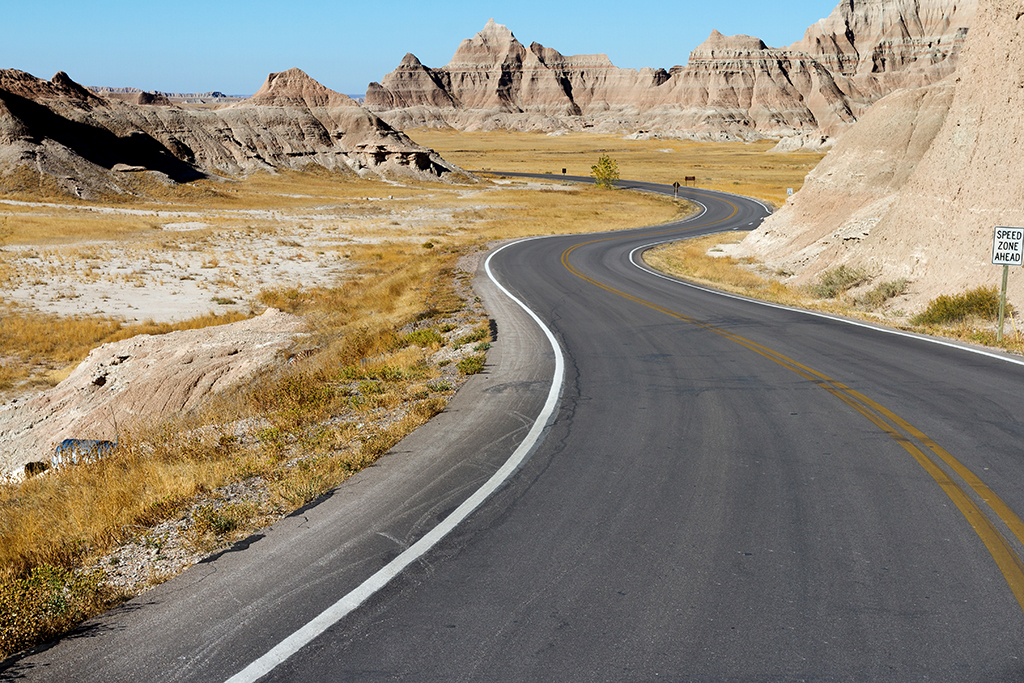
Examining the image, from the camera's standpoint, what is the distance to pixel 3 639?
4312mm

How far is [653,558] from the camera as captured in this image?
5.37m

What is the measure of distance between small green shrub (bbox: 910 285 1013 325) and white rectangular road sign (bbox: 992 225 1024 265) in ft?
10.5

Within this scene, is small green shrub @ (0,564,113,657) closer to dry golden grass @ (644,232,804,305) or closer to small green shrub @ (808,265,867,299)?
dry golden grass @ (644,232,804,305)

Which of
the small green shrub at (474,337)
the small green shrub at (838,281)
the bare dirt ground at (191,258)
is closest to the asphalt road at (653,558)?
the small green shrub at (474,337)

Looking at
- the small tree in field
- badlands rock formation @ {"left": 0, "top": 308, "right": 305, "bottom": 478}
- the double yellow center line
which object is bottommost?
badlands rock formation @ {"left": 0, "top": 308, "right": 305, "bottom": 478}

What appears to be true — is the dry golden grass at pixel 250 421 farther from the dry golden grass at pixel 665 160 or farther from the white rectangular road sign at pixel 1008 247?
the dry golden grass at pixel 665 160

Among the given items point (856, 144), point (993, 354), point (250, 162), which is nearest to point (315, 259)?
point (856, 144)

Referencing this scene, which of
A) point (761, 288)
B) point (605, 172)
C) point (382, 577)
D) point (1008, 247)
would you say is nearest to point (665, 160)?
point (605, 172)

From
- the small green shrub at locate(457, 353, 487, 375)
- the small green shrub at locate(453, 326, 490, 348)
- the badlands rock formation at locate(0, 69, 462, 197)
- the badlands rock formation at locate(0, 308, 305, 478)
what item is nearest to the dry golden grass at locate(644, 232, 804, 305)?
the small green shrub at locate(453, 326, 490, 348)

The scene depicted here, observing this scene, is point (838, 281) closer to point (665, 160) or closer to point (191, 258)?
point (191, 258)

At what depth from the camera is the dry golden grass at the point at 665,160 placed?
95.8 m

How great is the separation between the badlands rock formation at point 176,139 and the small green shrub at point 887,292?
67726 millimetres

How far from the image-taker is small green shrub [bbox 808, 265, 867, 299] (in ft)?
78.3

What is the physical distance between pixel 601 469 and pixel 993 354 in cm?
925
